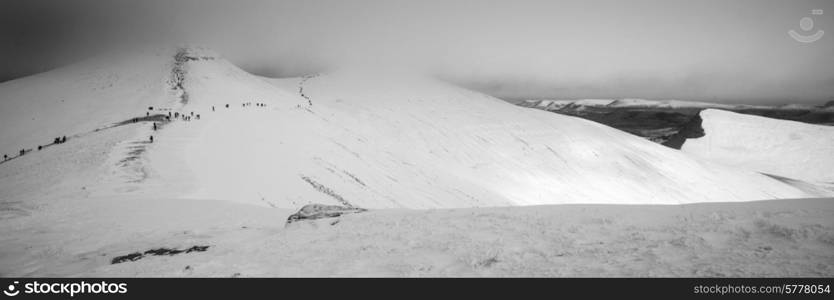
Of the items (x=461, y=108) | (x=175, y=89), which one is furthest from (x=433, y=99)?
(x=175, y=89)

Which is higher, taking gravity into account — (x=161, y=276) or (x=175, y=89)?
(x=175, y=89)

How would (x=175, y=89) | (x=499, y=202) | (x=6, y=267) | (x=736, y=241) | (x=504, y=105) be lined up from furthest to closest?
1. (x=504, y=105)
2. (x=175, y=89)
3. (x=499, y=202)
4. (x=6, y=267)
5. (x=736, y=241)

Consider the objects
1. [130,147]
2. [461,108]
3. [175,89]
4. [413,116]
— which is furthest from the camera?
[461,108]

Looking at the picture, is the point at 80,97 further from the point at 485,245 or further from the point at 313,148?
the point at 485,245

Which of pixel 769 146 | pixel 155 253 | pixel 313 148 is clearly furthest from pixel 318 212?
pixel 769 146

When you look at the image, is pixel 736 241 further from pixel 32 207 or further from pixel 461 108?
pixel 461 108
